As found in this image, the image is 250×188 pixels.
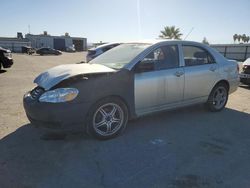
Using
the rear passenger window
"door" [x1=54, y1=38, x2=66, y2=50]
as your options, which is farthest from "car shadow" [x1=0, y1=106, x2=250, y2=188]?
"door" [x1=54, y1=38, x2=66, y2=50]

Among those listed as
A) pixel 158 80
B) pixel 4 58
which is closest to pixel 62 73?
pixel 158 80

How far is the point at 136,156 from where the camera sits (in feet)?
12.3

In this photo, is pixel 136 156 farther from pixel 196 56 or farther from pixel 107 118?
pixel 196 56

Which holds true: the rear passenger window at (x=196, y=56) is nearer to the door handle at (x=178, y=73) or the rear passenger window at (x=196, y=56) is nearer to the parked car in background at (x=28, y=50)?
the door handle at (x=178, y=73)

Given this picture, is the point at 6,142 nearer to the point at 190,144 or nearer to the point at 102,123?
the point at 102,123

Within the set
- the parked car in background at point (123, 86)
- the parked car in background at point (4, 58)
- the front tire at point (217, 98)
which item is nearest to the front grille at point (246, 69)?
the front tire at point (217, 98)

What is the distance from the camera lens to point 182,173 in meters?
3.29

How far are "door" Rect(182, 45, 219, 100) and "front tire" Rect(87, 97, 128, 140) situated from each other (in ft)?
5.17

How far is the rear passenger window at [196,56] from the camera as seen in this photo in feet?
17.3

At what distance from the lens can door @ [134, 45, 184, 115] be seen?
4.51m

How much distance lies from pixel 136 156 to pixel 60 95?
55.6 inches

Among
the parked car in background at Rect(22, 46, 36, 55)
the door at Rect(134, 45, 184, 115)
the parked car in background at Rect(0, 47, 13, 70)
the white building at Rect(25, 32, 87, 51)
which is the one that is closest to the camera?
the door at Rect(134, 45, 184, 115)

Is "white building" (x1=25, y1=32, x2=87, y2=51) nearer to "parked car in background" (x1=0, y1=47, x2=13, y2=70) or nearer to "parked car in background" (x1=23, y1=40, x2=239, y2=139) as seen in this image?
"parked car in background" (x1=0, y1=47, x2=13, y2=70)

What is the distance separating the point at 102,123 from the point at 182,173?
1.55 m
